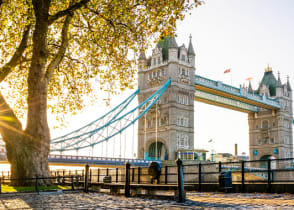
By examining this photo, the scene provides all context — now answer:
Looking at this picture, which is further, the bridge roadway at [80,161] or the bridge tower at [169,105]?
the bridge tower at [169,105]

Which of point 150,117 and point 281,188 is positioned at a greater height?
point 150,117

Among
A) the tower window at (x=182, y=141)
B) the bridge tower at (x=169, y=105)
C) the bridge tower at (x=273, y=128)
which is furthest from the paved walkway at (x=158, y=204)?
the bridge tower at (x=273, y=128)

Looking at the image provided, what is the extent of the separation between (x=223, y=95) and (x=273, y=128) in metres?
20.5

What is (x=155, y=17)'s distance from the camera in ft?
45.9

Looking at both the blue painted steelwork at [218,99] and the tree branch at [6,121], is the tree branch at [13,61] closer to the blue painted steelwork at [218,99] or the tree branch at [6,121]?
the tree branch at [6,121]

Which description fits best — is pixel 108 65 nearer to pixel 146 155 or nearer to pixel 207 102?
pixel 146 155

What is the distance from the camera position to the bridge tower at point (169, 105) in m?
51.5

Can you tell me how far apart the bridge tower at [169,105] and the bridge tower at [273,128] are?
83.4 ft

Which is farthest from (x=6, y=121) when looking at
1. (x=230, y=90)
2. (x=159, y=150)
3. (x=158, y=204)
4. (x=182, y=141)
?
(x=230, y=90)

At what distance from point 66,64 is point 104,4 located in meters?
4.15

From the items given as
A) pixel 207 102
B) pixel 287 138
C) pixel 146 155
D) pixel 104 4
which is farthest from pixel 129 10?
pixel 287 138

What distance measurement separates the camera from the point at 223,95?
2282 inches

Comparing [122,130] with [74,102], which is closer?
[74,102]

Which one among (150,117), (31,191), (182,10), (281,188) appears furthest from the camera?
(150,117)
